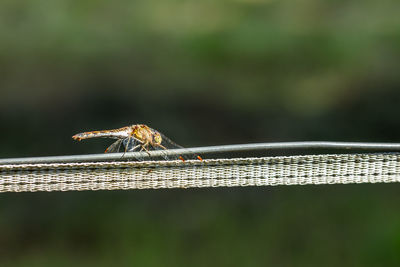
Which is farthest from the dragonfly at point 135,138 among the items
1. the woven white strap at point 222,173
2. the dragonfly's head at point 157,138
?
the woven white strap at point 222,173

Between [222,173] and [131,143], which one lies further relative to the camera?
[131,143]

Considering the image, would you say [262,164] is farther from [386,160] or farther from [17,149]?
[17,149]

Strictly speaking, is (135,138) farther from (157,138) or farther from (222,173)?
(222,173)

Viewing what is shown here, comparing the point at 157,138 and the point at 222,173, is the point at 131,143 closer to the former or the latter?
the point at 157,138

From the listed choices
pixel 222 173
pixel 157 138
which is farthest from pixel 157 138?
pixel 222 173

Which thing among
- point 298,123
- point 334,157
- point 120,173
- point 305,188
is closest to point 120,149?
point 120,173

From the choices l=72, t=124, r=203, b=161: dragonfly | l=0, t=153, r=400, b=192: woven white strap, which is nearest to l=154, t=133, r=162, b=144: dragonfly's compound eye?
l=72, t=124, r=203, b=161: dragonfly

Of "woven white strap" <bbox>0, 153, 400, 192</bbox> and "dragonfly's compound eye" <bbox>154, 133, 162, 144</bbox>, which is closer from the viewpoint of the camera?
"woven white strap" <bbox>0, 153, 400, 192</bbox>

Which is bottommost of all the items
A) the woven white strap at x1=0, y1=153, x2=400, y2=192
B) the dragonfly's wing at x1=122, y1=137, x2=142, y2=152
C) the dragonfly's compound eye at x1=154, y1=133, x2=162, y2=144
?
the dragonfly's wing at x1=122, y1=137, x2=142, y2=152

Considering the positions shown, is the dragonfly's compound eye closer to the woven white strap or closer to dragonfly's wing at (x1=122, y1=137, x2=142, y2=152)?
dragonfly's wing at (x1=122, y1=137, x2=142, y2=152)
